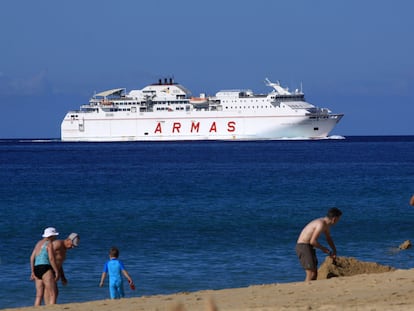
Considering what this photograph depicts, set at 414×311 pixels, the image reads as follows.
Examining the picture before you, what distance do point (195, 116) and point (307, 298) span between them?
8797 centimetres

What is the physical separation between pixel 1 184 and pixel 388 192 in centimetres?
1716

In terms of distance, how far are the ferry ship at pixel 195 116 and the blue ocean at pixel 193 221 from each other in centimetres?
4281

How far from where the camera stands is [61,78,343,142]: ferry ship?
94688mm

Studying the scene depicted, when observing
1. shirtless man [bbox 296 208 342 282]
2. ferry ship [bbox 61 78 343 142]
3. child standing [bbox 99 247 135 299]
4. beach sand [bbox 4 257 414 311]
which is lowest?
beach sand [bbox 4 257 414 311]

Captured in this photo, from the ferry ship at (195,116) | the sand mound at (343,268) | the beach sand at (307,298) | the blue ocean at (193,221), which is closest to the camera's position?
the beach sand at (307,298)

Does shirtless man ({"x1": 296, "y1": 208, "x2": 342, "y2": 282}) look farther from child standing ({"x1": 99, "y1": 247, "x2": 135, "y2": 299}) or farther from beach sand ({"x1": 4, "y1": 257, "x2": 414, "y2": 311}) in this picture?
child standing ({"x1": 99, "y1": 247, "x2": 135, "y2": 299})

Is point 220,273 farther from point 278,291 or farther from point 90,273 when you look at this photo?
point 278,291

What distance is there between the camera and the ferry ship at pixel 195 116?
311 feet

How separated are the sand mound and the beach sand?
20.5 inches

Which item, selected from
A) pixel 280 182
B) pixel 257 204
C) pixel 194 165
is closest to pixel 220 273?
pixel 257 204

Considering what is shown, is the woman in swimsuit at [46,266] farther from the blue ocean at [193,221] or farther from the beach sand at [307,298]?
the blue ocean at [193,221]

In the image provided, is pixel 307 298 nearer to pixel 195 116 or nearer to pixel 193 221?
pixel 193 221

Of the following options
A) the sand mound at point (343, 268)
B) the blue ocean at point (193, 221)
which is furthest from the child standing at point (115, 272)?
the sand mound at point (343, 268)

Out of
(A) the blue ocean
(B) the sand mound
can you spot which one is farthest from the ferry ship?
(B) the sand mound
